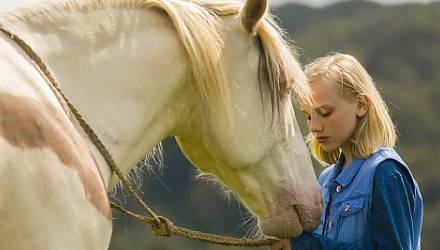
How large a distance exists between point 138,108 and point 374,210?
86 centimetres

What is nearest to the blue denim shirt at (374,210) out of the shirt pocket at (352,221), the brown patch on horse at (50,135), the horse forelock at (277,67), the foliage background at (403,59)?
the shirt pocket at (352,221)

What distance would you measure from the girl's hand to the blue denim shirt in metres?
0.02

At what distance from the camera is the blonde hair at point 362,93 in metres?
3.48

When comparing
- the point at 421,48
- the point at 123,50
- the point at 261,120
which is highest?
the point at 123,50

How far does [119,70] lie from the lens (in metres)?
2.88

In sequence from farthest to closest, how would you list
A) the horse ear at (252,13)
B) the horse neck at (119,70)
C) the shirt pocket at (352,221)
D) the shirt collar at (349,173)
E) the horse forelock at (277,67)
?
the shirt collar at (349,173)
the shirt pocket at (352,221)
the horse forelock at (277,67)
the horse ear at (252,13)
the horse neck at (119,70)

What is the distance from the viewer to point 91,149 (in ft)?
9.06

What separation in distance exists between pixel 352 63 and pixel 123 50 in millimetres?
1037

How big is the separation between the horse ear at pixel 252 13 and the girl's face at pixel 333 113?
0.47 m

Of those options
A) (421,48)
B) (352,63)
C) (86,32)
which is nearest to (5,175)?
(86,32)

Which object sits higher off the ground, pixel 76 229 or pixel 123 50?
pixel 123 50

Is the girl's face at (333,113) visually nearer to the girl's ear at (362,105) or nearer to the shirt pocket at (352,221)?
the girl's ear at (362,105)

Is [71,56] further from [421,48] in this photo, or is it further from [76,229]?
[421,48]


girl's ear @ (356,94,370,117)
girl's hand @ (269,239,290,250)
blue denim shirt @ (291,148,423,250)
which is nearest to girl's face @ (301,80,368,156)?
girl's ear @ (356,94,370,117)
